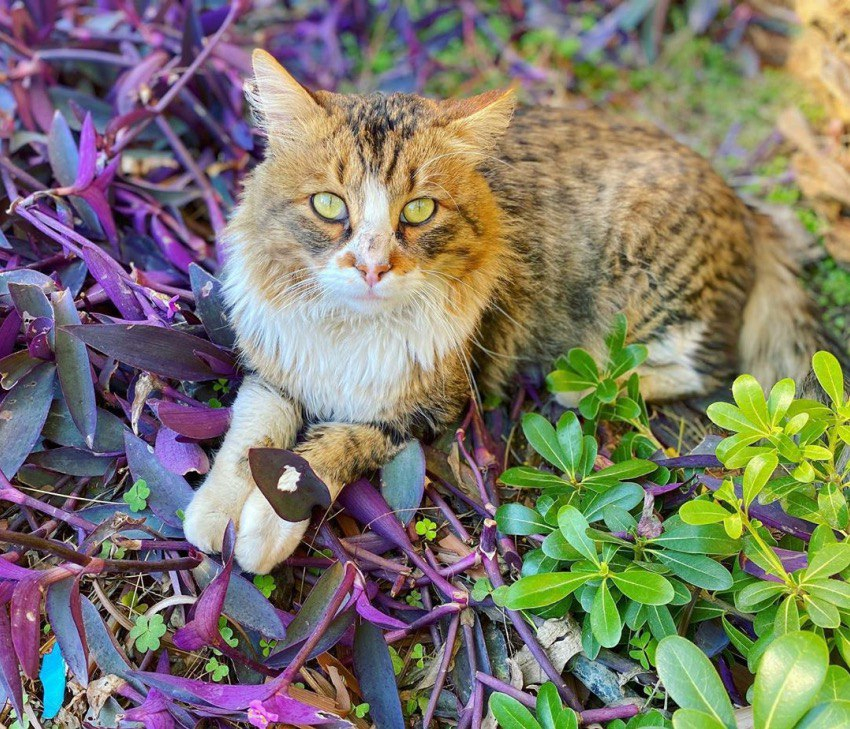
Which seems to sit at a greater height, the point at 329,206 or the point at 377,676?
the point at 329,206

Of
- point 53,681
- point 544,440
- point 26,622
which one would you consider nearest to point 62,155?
point 26,622

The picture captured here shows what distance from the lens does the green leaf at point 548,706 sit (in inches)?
74.0

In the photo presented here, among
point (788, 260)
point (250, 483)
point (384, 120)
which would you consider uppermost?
point (384, 120)

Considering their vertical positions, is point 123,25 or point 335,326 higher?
point 123,25

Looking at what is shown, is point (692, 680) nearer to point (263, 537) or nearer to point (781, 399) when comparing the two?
point (781, 399)

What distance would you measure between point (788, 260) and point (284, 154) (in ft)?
7.62

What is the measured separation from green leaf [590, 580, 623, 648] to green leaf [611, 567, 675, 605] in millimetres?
44

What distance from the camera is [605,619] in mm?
1903

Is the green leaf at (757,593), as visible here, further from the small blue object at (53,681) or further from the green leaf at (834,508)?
the small blue object at (53,681)

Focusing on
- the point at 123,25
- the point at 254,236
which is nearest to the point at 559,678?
the point at 254,236

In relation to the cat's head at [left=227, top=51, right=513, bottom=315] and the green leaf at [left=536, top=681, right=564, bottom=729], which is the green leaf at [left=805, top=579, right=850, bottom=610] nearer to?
the green leaf at [left=536, top=681, right=564, bottom=729]

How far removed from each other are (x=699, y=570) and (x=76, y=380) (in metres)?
1.91

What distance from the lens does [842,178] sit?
335cm

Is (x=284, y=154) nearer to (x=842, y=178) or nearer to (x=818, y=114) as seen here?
(x=842, y=178)
